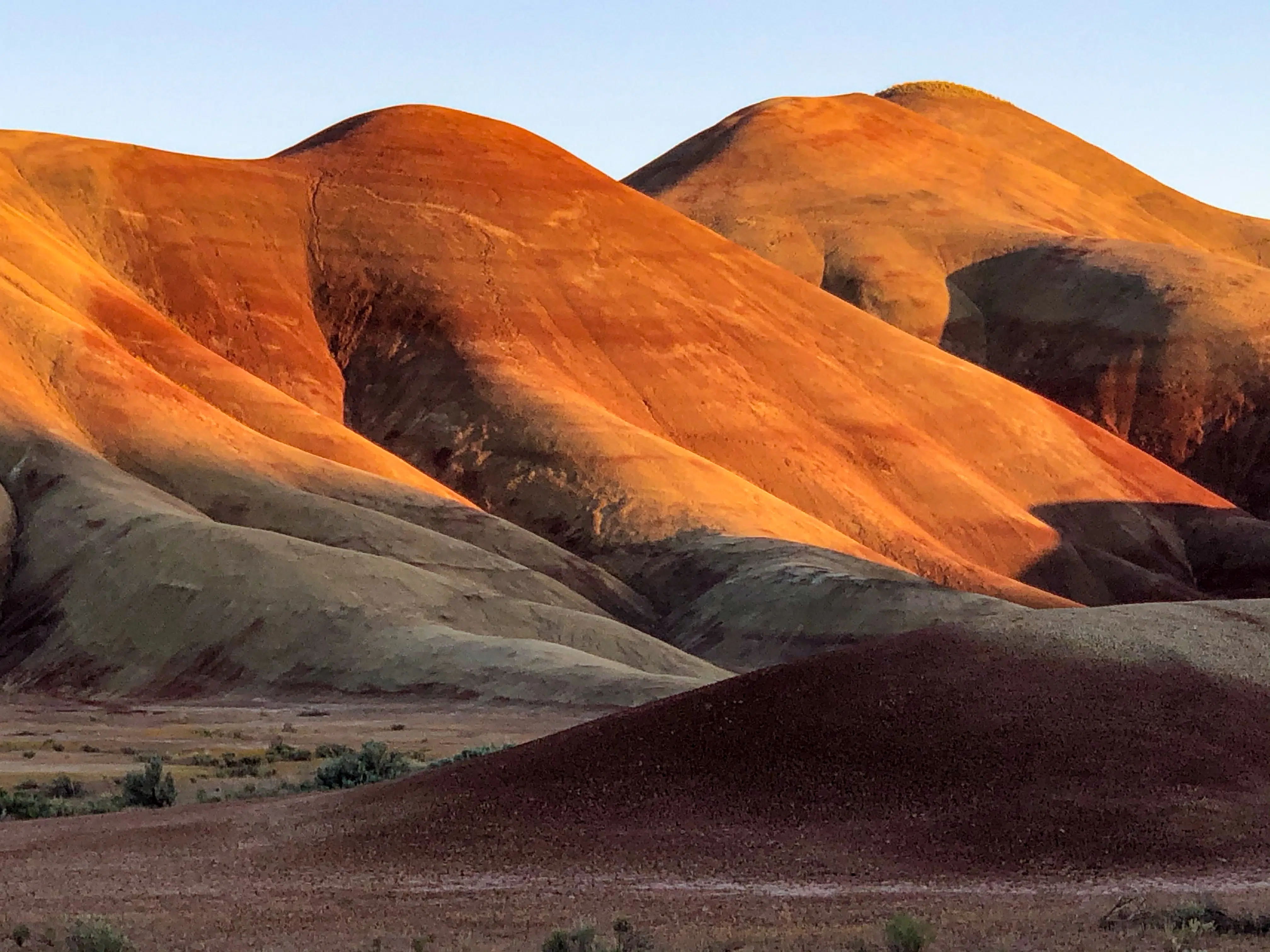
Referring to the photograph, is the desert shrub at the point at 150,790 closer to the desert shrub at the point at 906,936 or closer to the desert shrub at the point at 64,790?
the desert shrub at the point at 64,790

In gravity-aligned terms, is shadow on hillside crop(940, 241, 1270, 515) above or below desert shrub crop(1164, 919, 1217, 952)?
above

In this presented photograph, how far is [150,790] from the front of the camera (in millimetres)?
26969

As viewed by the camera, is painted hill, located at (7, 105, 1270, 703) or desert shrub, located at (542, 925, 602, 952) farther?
painted hill, located at (7, 105, 1270, 703)

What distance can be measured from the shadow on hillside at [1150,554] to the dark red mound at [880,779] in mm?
62843

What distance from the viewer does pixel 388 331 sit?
90500mm

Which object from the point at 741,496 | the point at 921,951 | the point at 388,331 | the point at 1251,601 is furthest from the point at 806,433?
the point at 921,951

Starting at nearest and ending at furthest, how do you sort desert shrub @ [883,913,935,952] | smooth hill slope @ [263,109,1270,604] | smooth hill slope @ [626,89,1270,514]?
1. desert shrub @ [883,913,935,952]
2. smooth hill slope @ [263,109,1270,604]
3. smooth hill slope @ [626,89,1270,514]

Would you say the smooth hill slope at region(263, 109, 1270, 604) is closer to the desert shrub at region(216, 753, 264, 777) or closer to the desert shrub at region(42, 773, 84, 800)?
the desert shrub at region(216, 753, 264, 777)

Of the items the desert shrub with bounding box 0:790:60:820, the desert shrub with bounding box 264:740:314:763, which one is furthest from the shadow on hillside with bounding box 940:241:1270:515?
the desert shrub with bounding box 0:790:60:820

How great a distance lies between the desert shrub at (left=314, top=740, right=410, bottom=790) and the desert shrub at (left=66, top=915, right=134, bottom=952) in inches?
526

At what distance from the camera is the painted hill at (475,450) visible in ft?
193

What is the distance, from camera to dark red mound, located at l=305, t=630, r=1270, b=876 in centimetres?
1962

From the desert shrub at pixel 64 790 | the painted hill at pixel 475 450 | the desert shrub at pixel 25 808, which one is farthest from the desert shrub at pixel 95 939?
the painted hill at pixel 475 450

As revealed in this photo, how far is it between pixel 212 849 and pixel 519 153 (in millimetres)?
87569
